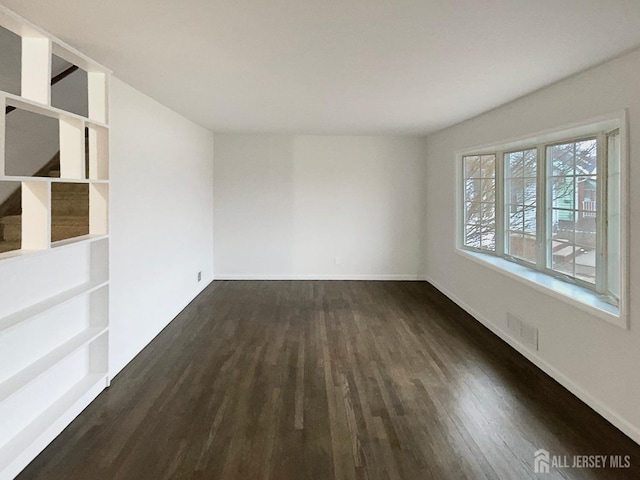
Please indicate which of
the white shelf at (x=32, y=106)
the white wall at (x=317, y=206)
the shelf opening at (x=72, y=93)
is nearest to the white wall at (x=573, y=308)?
the white wall at (x=317, y=206)

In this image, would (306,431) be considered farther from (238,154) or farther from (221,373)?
(238,154)

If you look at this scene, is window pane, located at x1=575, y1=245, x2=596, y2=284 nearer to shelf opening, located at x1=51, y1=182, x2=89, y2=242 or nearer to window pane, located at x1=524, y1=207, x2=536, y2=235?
window pane, located at x1=524, y1=207, x2=536, y2=235

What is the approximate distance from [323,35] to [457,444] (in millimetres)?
2459

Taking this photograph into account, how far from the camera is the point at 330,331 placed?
4516mm

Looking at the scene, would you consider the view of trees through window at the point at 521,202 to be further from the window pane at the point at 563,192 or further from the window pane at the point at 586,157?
the window pane at the point at 586,157

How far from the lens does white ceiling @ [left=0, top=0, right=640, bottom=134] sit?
2.07 metres

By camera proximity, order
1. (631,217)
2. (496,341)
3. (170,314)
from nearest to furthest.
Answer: (631,217) < (496,341) < (170,314)

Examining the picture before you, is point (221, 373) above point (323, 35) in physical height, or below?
below

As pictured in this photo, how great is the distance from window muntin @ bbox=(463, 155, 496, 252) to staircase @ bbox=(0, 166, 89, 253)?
428cm

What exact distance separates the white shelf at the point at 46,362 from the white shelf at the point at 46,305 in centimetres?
32

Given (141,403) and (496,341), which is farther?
(496,341)

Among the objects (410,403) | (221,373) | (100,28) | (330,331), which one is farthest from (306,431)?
(100,28)

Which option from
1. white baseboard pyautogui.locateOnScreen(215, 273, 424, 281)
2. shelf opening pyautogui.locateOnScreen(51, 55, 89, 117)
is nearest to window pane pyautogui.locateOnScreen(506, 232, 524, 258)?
white baseboard pyautogui.locateOnScreen(215, 273, 424, 281)

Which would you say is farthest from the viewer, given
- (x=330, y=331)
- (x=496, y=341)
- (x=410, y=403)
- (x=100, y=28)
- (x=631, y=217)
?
(x=330, y=331)
